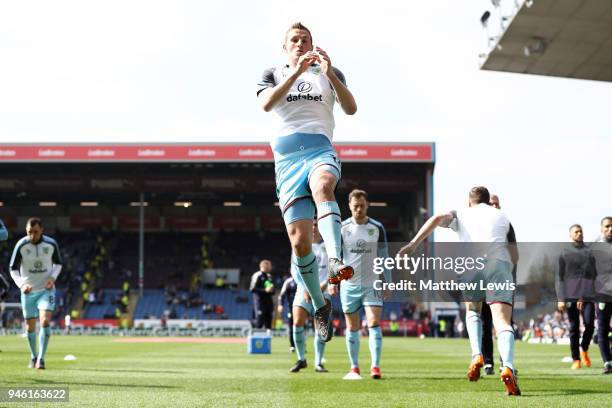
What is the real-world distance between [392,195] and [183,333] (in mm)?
21743

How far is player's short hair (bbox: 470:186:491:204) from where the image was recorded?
8148 millimetres

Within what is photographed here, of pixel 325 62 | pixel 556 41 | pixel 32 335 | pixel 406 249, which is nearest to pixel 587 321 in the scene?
pixel 406 249

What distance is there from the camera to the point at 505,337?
25.3 ft

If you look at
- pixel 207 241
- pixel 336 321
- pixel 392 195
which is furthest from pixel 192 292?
pixel 392 195

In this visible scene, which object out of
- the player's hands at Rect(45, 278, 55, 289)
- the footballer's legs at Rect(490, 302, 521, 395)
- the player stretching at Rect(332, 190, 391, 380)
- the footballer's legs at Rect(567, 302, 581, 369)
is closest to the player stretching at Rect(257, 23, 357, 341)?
the footballer's legs at Rect(490, 302, 521, 395)

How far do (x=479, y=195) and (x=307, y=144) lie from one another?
297 centimetres

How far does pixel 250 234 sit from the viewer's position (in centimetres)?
5953

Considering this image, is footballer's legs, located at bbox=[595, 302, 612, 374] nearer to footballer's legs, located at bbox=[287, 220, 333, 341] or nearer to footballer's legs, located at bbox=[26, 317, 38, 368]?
footballer's legs, located at bbox=[287, 220, 333, 341]

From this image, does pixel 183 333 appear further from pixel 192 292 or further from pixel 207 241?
pixel 207 241

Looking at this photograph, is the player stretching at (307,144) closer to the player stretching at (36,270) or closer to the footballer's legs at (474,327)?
the footballer's legs at (474,327)

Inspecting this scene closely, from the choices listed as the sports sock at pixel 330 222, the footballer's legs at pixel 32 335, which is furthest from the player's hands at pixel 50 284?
the sports sock at pixel 330 222

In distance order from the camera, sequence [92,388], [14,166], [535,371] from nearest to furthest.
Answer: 1. [92,388]
2. [535,371]
3. [14,166]

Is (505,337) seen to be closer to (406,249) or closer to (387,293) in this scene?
(406,249)

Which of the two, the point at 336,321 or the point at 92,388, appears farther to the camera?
the point at 336,321
